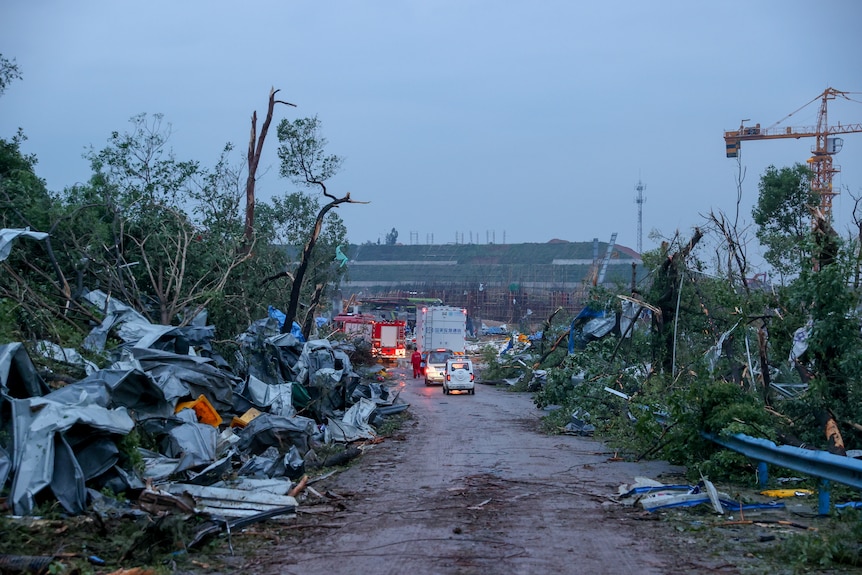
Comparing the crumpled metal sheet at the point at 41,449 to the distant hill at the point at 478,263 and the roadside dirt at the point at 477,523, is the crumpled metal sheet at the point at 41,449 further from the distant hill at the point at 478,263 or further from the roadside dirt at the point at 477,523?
the distant hill at the point at 478,263

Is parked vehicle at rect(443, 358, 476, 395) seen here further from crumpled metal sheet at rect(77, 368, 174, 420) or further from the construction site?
the construction site

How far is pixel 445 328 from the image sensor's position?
45125 mm

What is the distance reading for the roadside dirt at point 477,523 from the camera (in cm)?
662

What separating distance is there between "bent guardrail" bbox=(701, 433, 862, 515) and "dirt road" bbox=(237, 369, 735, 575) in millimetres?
1611

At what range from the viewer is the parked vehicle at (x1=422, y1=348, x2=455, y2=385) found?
39.6 metres

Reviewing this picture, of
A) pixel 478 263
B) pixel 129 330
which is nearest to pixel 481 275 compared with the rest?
pixel 478 263

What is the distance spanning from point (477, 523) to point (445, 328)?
121ft

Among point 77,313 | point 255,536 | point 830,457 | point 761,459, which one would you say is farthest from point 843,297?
point 77,313

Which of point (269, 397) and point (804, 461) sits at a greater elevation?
point (804, 461)

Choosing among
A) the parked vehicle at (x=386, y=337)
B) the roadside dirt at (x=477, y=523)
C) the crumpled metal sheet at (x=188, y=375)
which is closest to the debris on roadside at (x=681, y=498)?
the roadside dirt at (x=477, y=523)

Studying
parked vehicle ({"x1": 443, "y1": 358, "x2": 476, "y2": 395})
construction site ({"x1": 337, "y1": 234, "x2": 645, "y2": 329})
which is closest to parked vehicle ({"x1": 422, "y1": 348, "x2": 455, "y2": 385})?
parked vehicle ({"x1": 443, "y1": 358, "x2": 476, "y2": 395})

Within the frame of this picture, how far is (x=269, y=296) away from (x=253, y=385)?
13.0 metres

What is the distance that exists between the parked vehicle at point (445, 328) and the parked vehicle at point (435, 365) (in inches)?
152

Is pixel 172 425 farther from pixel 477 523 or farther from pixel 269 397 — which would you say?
pixel 477 523
